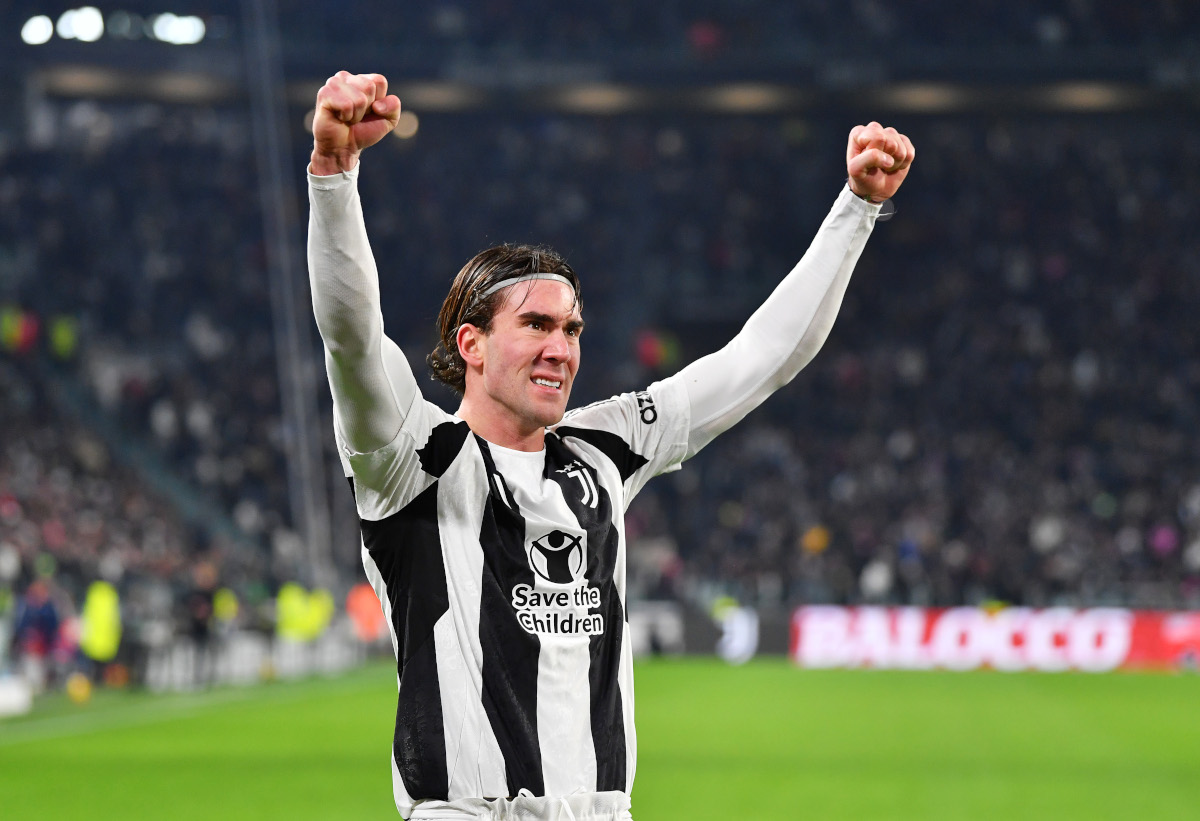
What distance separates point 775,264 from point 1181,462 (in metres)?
11.6

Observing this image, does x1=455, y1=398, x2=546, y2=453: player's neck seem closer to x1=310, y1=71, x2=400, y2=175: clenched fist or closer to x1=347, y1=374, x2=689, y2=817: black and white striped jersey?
x1=347, y1=374, x2=689, y2=817: black and white striped jersey

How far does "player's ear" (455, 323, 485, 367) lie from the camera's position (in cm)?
327

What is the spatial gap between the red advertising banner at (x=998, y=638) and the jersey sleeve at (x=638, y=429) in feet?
83.3

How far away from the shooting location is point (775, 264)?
1563 inches

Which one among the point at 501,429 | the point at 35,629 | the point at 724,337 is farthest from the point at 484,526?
the point at 724,337

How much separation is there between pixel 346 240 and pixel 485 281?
1.55 feet

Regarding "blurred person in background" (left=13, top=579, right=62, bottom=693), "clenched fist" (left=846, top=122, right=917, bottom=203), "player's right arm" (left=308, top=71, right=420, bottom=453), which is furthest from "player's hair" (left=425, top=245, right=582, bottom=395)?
"blurred person in background" (left=13, top=579, right=62, bottom=693)

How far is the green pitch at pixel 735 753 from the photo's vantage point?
37.7ft

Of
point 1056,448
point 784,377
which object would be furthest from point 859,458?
point 784,377

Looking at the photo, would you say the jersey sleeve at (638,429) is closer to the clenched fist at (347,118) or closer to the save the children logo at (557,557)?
the save the children logo at (557,557)

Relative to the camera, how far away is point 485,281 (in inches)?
128

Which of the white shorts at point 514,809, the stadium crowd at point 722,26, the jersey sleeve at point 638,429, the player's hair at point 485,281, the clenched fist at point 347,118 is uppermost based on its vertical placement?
the stadium crowd at point 722,26

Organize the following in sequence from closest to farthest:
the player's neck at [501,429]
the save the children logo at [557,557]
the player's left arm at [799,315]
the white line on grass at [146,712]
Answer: the save the children logo at [557,557] < the player's neck at [501,429] < the player's left arm at [799,315] < the white line on grass at [146,712]

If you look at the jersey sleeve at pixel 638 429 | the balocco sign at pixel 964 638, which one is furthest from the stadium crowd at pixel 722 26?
the jersey sleeve at pixel 638 429
